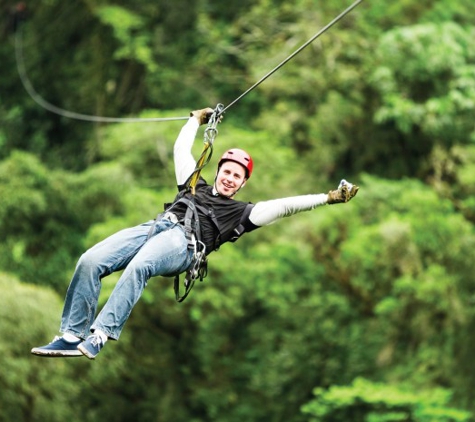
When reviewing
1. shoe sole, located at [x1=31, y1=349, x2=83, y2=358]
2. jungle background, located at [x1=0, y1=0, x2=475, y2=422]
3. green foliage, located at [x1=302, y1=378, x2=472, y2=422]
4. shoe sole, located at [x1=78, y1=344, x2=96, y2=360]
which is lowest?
shoe sole, located at [x1=78, y1=344, x2=96, y2=360]

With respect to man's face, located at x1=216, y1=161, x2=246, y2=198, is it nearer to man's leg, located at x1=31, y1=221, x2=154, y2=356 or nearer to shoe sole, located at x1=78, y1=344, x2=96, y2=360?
man's leg, located at x1=31, y1=221, x2=154, y2=356

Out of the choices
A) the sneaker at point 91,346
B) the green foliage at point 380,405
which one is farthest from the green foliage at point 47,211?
the sneaker at point 91,346

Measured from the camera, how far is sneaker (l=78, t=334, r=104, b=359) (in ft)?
16.4

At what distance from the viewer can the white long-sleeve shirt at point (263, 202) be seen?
17.8 ft

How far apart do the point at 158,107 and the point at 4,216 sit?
443 centimetres

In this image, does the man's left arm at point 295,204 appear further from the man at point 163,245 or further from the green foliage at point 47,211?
the green foliage at point 47,211

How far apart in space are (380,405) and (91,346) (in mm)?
10621

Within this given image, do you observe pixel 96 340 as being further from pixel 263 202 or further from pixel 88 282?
pixel 263 202

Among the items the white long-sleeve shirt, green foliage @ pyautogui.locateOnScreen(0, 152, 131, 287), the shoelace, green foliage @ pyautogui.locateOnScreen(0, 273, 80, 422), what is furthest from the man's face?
green foliage @ pyautogui.locateOnScreen(0, 152, 131, 287)

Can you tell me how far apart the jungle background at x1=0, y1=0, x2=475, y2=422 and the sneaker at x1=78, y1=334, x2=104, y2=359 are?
9.58 metres

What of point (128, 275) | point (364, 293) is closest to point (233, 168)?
point (128, 275)

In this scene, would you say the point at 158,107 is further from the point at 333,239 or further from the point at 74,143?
the point at 333,239

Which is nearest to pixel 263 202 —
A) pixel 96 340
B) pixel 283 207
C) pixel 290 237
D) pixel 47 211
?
pixel 283 207

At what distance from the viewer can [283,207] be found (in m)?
5.48
